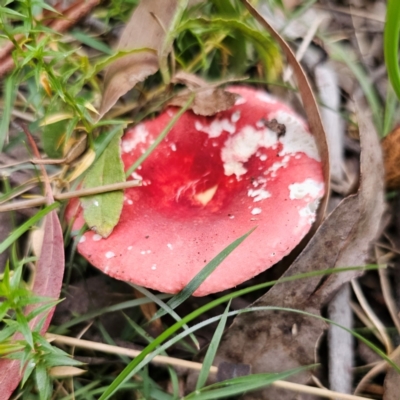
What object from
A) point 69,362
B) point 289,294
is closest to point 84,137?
point 69,362

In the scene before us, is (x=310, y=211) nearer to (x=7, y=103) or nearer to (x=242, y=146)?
(x=242, y=146)

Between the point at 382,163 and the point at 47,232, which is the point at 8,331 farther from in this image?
the point at 382,163

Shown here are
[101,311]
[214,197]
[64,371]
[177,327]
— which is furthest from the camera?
[214,197]

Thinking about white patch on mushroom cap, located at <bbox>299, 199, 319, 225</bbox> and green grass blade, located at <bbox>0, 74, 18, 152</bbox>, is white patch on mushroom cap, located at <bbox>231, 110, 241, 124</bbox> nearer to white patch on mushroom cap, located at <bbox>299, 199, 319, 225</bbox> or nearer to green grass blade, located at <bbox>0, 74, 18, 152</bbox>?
white patch on mushroom cap, located at <bbox>299, 199, 319, 225</bbox>

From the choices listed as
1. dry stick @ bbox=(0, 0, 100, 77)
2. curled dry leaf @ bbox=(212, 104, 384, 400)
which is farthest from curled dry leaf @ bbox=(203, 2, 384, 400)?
dry stick @ bbox=(0, 0, 100, 77)

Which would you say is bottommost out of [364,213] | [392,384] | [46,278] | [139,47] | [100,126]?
[392,384]

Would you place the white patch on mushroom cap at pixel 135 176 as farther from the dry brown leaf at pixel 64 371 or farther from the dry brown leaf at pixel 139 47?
the dry brown leaf at pixel 64 371

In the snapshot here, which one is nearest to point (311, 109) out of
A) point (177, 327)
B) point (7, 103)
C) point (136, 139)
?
point (136, 139)

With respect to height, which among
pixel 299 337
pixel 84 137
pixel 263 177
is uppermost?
pixel 84 137
